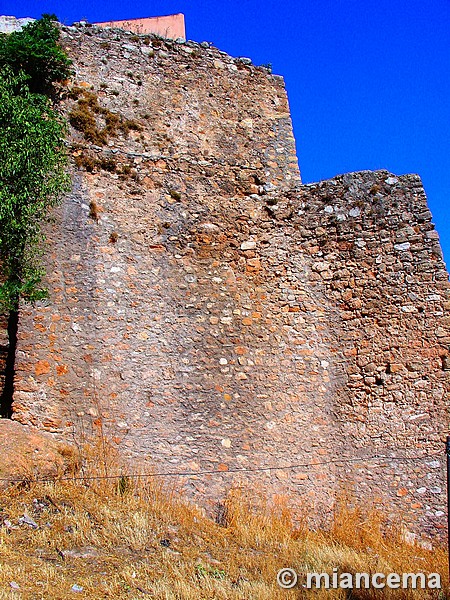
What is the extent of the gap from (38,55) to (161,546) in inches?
293

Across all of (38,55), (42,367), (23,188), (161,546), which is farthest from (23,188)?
(161,546)

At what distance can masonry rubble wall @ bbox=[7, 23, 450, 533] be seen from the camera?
292 inches

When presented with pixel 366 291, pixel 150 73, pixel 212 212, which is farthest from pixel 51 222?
pixel 366 291

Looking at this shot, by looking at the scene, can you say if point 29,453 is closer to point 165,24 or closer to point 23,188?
point 23,188

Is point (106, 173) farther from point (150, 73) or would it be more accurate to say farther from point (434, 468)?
point (434, 468)

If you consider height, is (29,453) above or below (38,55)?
below

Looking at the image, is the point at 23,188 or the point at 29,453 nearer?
the point at 29,453

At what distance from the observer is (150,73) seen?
9906mm

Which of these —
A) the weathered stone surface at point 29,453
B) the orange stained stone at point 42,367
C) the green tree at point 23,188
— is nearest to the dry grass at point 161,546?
the weathered stone surface at point 29,453

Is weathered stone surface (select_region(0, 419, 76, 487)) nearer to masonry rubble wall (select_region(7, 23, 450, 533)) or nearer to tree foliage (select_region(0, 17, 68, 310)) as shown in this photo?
masonry rubble wall (select_region(7, 23, 450, 533))

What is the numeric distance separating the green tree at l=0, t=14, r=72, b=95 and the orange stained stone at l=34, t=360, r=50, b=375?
4.44 m


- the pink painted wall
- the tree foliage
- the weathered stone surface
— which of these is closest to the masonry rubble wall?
the weathered stone surface

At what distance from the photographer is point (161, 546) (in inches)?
234

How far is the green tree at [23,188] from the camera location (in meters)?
6.96
